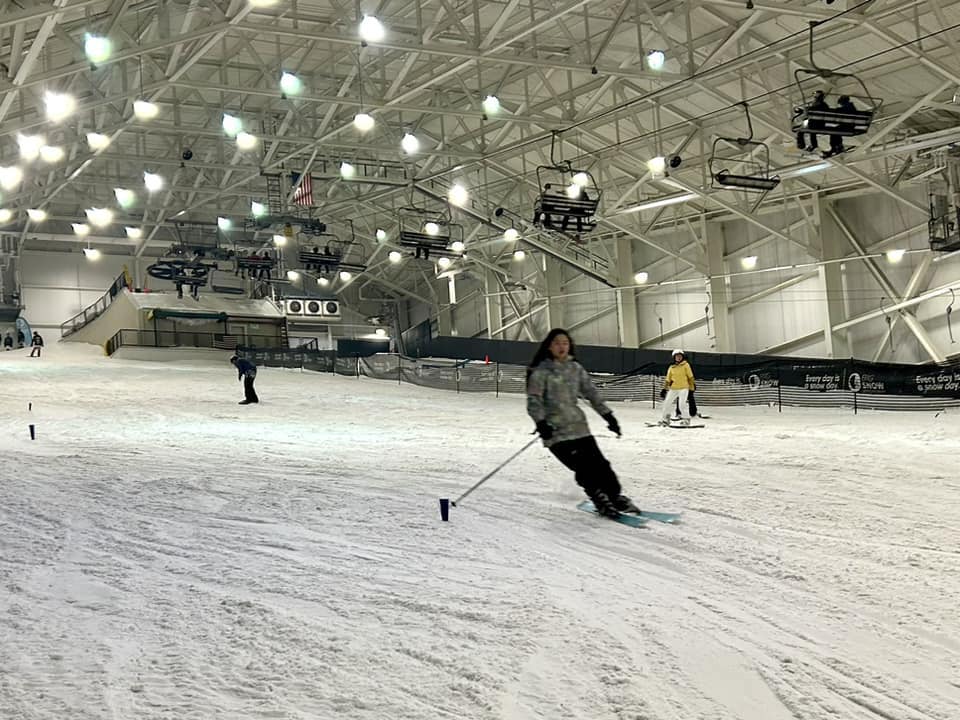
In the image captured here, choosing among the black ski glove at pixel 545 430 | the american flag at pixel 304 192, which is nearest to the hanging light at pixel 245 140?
the american flag at pixel 304 192

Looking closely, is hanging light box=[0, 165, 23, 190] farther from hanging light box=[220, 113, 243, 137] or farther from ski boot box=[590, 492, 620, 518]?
ski boot box=[590, 492, 620, 518]

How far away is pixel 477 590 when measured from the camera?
13.7 feet

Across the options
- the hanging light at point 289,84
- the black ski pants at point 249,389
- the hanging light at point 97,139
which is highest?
the hanging light at point 97,139

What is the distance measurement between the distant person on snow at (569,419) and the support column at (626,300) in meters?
30.0

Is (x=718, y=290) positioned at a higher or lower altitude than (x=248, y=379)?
higher

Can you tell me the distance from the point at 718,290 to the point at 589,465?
28239 millimetres

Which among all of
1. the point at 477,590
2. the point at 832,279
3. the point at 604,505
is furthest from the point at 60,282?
the point at 477,590

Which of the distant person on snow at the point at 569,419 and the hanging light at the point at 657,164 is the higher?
the hanging light at the point at 657,164

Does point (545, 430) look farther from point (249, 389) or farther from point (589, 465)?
point (249, 389)

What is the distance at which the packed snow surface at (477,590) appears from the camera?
296 centimetres

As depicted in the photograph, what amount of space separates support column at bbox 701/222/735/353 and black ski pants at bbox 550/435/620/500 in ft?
90.0

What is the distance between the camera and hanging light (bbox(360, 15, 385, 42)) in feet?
52.2

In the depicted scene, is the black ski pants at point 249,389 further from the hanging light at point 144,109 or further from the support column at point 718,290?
the support column at point 718,290

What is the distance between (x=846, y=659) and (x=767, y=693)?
0.48m
